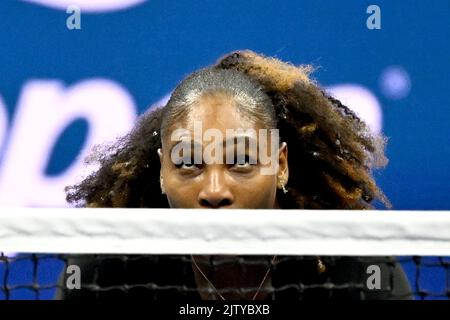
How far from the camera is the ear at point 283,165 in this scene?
2722 mm

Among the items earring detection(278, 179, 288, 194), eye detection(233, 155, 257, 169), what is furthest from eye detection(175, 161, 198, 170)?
earring detection(278, 179, 288, 194)

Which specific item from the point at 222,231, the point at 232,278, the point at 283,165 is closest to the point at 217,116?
the point at 283,165

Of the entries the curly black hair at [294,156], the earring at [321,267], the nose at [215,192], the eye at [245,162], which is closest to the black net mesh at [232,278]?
the earring at [321,267]

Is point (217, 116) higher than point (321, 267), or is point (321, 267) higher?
point (217, 116)

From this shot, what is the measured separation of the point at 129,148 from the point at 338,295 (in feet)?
3.18

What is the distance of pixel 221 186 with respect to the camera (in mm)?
2438

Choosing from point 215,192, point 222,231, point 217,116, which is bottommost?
point 222,231

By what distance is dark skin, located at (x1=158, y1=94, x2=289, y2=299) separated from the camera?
8.00 ft

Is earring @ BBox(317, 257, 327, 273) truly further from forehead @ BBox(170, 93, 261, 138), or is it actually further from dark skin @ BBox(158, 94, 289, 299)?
forehead @ BBox(170, 93, 261, 138)

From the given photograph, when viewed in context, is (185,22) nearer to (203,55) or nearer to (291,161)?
(203,55)

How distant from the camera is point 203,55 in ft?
12.0

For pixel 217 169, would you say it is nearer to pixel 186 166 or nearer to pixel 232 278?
pixel 186 166

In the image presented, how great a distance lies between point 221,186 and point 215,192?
24mm
